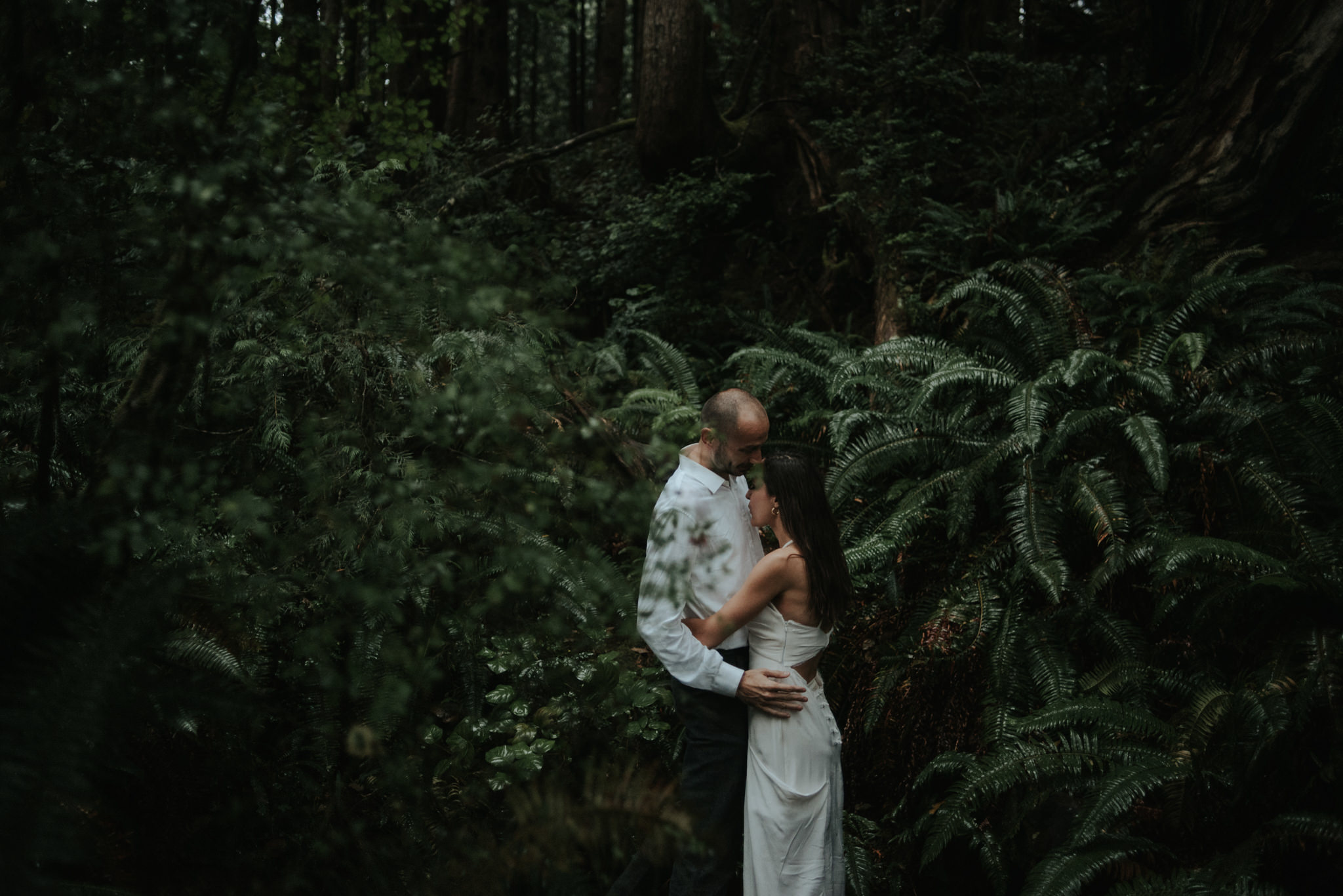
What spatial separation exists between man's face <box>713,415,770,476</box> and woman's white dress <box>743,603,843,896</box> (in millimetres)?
536

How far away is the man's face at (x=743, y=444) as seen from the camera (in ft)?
9.30

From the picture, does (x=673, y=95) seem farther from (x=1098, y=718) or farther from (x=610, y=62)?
(x=610, y=62)

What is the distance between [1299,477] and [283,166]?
4230mm

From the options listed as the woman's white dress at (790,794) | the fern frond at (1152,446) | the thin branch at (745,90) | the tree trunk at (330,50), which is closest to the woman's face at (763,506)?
the woman's white dress at (790,794)

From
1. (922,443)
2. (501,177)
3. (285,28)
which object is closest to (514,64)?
(501,177)

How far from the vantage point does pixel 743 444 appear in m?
2.84

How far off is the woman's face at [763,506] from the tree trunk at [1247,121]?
15.1ft

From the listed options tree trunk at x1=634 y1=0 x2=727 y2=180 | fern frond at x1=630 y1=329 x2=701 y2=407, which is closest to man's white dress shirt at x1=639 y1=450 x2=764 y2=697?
fern frond at x1=630 y1=329 x2=701 y2=407

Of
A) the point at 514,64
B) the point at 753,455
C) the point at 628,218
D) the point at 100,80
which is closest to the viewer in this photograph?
the point at 100,80

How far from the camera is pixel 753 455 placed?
2.87 metres

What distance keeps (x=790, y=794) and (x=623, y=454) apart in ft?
4.77

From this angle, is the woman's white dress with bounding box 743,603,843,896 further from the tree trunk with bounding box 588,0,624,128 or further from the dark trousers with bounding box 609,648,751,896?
the tree trunk with bounding box 588,0,624,128

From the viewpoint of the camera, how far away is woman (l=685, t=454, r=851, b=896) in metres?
2.73

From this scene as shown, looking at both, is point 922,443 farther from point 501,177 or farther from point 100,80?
point 501,177
